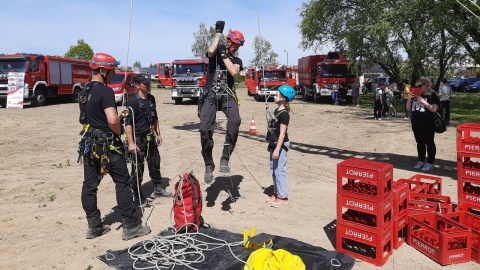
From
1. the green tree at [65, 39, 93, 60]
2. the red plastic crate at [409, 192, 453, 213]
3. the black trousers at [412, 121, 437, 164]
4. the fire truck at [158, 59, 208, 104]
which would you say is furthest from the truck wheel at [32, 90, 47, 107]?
the green tree at [65, 39, 93, 60]

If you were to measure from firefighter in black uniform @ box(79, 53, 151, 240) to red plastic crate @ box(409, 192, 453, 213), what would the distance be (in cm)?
353

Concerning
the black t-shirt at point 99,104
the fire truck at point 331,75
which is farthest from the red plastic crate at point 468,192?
the fire truck at point 331,75

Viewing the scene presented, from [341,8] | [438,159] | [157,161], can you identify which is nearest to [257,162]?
[157,161]

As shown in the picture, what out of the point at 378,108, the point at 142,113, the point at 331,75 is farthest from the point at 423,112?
the point at 331,75

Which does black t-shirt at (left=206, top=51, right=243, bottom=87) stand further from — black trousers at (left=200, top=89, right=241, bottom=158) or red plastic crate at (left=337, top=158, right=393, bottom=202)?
red plastic crate at (left=337, top=158, right=393, bottom=202)

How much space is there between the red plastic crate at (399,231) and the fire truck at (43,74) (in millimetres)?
19157

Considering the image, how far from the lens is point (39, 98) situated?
24828 millimetres

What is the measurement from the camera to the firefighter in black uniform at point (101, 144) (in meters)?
4.68

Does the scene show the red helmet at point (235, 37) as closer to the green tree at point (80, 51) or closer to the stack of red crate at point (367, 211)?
the stack of red crate at point (367, 211)

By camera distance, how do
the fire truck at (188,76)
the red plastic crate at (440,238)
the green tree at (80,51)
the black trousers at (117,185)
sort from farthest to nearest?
the green tree at (80,51) < the fire truck at (188,76) < the black trousers at (117,185) < the red plastic crate at (440,238)

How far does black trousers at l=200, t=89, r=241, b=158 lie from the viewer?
5569mm

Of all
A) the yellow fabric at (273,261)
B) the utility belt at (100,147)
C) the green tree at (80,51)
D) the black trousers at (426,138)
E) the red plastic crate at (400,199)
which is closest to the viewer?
the yellow fabric at (273,261)

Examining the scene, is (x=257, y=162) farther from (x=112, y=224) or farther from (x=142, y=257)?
(x=142, y=257)

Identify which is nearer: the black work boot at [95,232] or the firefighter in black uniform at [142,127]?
the black work boot at [95,232]
